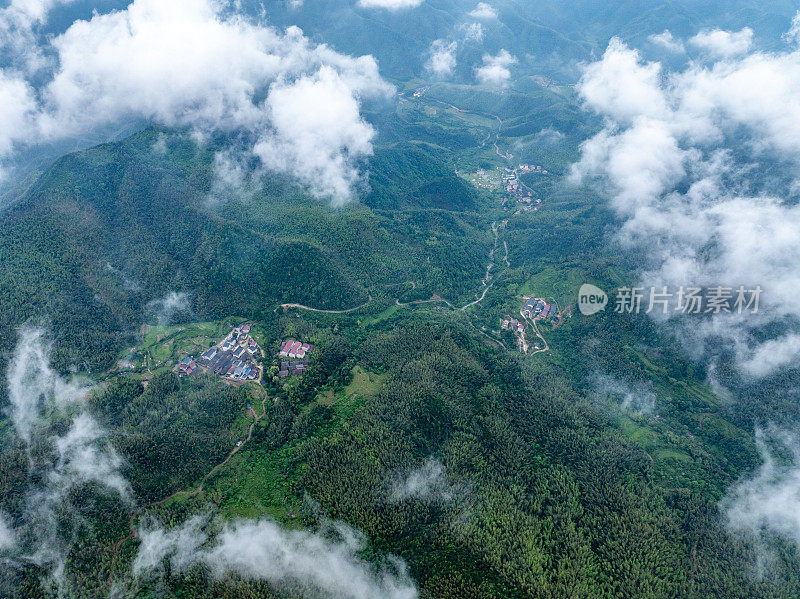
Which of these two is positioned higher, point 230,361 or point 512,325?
point 512,325

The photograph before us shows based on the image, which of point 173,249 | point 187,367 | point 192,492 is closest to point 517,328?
point 187,367

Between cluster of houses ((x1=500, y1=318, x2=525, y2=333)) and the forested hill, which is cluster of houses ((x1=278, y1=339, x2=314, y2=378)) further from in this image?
cluster of houses ((x1=500, y1=318, x2=525, y2=333))

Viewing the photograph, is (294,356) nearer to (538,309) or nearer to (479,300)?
(479,300)

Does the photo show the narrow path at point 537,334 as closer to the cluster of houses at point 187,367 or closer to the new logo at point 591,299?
the new logo at point 591,299

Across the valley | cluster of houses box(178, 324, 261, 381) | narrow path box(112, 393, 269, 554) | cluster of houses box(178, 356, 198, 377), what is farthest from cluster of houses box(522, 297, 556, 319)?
cluster of houses box(178, 356, 198, 377)

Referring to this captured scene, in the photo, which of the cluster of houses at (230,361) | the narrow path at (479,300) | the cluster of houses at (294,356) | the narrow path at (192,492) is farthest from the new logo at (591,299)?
the cluster of houses at (230,361)

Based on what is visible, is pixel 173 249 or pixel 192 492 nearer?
pixel 192 492
